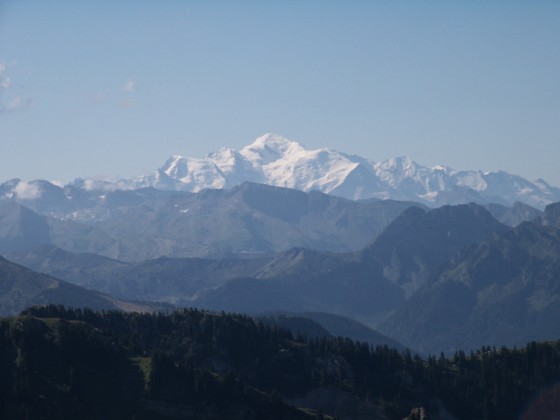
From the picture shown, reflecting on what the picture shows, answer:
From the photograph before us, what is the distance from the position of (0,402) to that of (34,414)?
20.6 feet

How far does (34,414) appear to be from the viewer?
650ft

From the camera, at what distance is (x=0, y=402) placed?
199250mm
